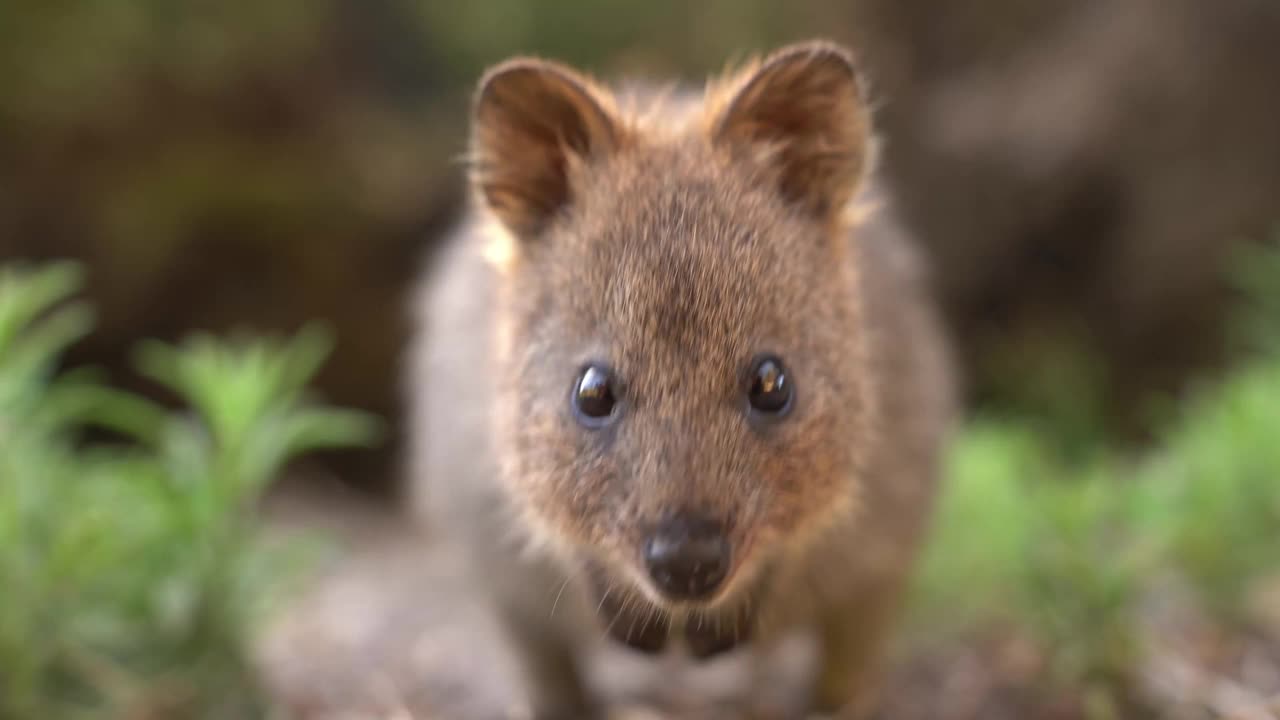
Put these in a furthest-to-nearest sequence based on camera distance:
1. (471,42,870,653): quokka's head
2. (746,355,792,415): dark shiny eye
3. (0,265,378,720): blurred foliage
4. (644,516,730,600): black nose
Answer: (0,265,378,720): blurred foliage < (746,355,792,415): dark shiny eye < (471,42,870,653): quokka's head < (644,516,730,600): black nose

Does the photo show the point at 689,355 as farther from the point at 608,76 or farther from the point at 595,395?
the point at 608,76

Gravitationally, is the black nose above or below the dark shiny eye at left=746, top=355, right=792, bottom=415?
below

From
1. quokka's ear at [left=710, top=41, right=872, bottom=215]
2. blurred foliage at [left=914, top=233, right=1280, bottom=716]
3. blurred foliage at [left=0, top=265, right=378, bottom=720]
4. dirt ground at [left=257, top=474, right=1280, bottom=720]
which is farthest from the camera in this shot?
dirt ground at [left=257, top=474, right=1280, bottom=720]

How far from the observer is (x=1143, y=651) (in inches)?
183

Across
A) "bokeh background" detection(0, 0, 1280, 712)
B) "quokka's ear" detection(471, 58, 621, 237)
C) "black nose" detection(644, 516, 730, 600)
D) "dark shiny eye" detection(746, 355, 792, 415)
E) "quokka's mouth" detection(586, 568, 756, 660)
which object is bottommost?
"black nose" detection(644, 516, 730, 600)

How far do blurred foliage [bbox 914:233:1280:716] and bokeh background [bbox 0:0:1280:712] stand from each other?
2010 millimetres

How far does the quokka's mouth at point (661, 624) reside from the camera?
13.2ft

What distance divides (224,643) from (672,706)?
1.71 metres

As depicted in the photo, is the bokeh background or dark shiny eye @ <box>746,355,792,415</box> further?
the bokeh background

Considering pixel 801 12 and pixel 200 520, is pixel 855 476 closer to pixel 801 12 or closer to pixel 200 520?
pixel 200 520

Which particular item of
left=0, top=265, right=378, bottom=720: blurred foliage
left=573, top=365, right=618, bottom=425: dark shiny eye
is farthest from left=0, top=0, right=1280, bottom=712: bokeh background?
left=573, top=365, right=618, bottom=425: dark shiny eye

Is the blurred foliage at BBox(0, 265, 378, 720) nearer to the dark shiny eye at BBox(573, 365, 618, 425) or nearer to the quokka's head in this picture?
the quokka's head

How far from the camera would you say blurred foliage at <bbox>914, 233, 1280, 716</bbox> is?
4551mm

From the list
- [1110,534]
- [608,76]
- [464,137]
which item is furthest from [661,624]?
[464,137]
